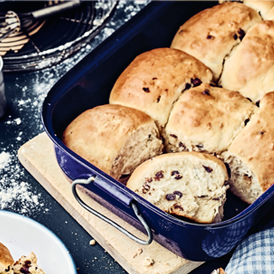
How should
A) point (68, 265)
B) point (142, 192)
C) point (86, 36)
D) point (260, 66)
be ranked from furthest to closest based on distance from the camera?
point (86, 36) → point (260, 66) → point (142, 192) → point (68, 265)

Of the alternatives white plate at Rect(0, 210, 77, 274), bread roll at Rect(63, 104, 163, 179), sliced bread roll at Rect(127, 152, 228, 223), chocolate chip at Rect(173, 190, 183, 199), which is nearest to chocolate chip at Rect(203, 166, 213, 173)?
sliced bread roll at Rect(127, 152, 228, 223)

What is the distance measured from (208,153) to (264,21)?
29.3 inches

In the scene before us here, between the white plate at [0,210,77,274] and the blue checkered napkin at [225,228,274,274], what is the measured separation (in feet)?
1.98

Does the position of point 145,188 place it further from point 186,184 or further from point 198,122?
point 198,122

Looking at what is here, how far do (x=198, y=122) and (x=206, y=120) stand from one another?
0.12 ft

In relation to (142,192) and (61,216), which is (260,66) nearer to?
(142,192)

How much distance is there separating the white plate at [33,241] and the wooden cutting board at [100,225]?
20 cm

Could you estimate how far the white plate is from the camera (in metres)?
1.27

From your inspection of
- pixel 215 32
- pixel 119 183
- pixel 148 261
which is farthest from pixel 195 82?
pixel 148 261

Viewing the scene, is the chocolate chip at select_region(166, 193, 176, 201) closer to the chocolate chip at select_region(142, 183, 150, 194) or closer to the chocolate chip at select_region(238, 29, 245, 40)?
the chocolate chip at select_region(142, 183, 150, 194)

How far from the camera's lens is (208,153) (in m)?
1.50

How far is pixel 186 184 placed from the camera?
4.36ft

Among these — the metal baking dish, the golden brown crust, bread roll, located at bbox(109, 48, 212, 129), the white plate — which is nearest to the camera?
the metal baking dish

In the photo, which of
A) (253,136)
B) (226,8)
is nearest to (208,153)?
(253,136)
